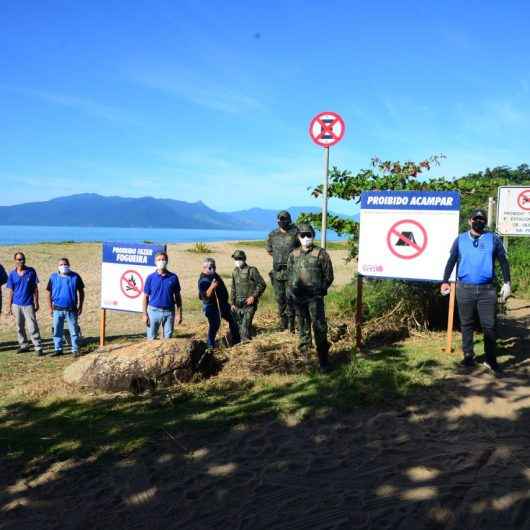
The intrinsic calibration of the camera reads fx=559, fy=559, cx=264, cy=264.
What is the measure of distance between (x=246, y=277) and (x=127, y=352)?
2.35m

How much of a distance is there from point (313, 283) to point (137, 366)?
7.73 feet

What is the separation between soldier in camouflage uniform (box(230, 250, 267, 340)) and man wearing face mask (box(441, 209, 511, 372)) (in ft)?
10.1

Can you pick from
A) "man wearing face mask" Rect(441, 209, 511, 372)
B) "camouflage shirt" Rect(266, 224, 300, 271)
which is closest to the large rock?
"camouflage shirt" Rect(266, 224, 300, 271)

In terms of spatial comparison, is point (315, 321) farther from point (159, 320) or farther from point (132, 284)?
point (132, 284)

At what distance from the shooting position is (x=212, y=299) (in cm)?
851

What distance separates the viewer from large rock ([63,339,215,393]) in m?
6.64

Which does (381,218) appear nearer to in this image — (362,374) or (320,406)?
(362,374)

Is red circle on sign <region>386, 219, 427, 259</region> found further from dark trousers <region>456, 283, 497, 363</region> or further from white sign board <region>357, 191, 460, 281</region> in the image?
dark trousers <region>456, 283, 497, 363</region>

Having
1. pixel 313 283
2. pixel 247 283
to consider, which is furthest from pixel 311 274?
pixel 247 283

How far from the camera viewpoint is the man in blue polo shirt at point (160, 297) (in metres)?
8.11

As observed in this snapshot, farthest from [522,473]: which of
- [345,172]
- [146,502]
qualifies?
[345,172]

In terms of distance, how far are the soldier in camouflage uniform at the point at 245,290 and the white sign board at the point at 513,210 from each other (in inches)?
234

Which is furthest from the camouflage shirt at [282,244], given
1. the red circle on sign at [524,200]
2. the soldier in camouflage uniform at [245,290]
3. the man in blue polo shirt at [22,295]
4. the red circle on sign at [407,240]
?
the red circle on sign at [524,200]

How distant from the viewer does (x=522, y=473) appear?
12.6 ft
